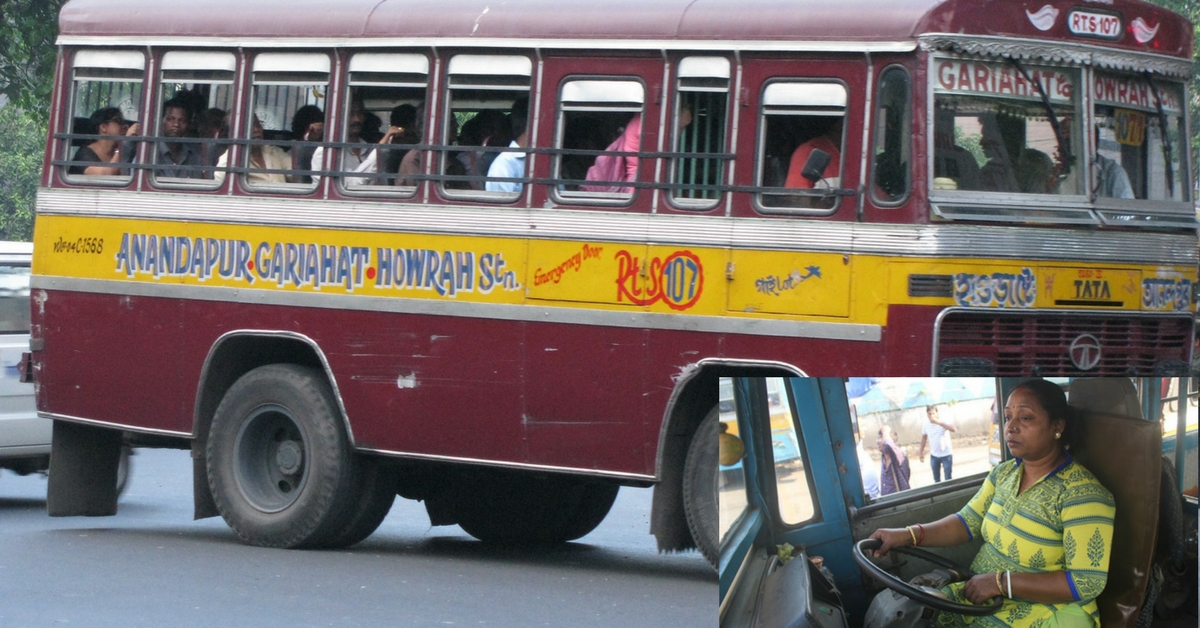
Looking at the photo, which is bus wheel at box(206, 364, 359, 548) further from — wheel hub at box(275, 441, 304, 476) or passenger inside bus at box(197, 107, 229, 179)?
passenger inside bus at box(197, 107, 229, 179)

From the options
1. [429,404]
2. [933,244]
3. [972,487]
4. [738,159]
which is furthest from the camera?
[429,404]

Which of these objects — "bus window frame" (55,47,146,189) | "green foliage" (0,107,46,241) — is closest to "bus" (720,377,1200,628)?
"bus window frame" (55,47,146,189)

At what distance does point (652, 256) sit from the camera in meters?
8.10

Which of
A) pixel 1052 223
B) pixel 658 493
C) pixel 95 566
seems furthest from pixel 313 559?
pixel 1052 223

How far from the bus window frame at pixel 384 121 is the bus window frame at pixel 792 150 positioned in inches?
72.6

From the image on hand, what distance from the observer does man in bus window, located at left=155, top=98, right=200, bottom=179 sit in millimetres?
9625

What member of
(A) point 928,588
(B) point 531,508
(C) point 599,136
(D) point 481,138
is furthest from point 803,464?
(B) point 531,508

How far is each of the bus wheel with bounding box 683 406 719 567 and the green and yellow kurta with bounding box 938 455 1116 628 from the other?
4193 mm

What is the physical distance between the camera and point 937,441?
3.81 metres

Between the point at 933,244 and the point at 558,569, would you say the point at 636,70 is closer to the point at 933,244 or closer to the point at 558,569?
the point at 933,244

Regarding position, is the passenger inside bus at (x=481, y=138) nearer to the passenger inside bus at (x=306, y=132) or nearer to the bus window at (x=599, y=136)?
the bus window at (x=599, y=136)

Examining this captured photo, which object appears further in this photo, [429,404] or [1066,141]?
[429,404]

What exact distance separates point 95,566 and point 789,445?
19.5 ft

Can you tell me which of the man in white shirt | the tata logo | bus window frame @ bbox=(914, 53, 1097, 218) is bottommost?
the man in white shirt
